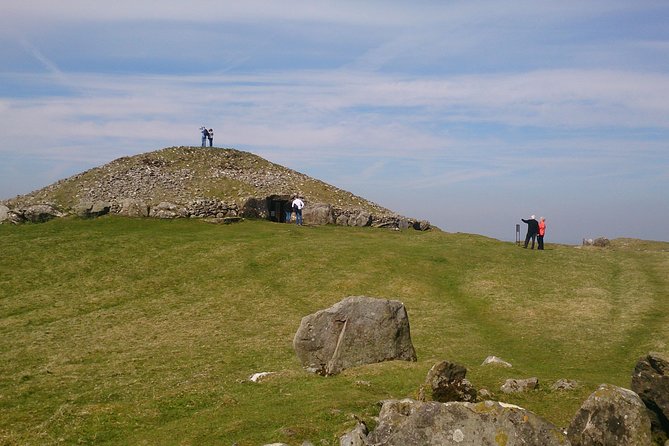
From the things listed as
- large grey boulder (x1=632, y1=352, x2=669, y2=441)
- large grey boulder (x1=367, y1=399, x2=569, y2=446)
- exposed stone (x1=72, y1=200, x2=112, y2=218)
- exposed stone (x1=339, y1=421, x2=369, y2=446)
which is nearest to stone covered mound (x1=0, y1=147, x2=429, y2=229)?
exposed stone (x1=72, y1=200, x2=112, y2=218)

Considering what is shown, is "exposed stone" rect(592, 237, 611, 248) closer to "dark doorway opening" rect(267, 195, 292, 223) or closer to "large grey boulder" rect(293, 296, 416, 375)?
"dark doorway opening" rect(267, 195, 292, 223)

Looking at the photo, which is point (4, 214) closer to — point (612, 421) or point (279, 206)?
point (279, 206)

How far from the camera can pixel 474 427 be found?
50.0ft

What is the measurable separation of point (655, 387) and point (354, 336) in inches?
553

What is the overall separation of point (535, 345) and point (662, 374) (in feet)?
64.7

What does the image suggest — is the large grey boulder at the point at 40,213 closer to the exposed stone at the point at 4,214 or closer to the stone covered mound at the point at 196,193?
the stone covered mound at the point at 196,193

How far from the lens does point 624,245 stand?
93812 millimetres

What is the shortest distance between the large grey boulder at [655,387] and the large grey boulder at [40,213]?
220ft

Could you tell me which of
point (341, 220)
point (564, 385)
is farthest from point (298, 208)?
point (564, 385)

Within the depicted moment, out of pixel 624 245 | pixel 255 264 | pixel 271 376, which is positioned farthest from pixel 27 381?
pixel 624 245

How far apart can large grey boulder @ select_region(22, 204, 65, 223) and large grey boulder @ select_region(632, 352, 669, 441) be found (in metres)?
67.1

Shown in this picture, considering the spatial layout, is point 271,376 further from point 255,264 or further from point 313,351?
point 255,264

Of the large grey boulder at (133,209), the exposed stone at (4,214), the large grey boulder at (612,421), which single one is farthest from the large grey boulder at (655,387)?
A: the exposed stone at (4,214)

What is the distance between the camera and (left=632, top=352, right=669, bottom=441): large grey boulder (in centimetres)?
1906
